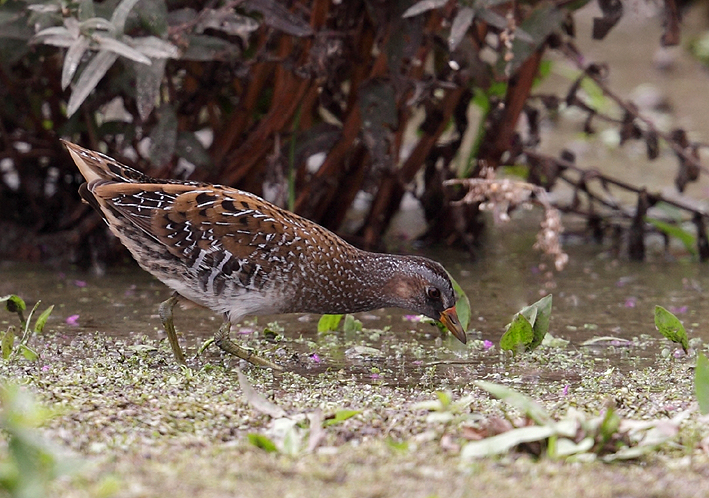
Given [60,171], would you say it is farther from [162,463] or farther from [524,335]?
[162,463]

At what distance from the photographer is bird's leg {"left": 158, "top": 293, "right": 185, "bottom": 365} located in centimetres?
397

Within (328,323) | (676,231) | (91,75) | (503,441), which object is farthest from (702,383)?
(676,231)

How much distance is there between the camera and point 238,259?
4.00m

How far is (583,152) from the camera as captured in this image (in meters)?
8.81

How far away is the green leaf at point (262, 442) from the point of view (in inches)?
106

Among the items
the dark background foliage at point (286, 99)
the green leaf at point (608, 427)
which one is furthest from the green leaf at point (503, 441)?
the dark background foliage at point (286, 99)

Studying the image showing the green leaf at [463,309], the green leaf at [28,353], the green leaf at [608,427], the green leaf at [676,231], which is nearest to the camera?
the green leaf at [608,427]

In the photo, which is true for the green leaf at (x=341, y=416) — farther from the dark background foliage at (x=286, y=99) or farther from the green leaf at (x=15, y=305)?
the dark background foliage at (x=286, y=99)

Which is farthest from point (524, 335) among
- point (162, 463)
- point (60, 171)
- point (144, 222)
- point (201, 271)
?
point (60, 171)

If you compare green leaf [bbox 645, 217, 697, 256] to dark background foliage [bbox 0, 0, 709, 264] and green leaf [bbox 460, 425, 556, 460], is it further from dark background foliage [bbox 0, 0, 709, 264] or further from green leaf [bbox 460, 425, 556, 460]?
green leaf [bbox 460, 425, 556, 460]

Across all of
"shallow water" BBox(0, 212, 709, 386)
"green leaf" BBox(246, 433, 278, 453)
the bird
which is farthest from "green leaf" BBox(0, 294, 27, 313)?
"green leaf" BBox(246, 433, 278, 453)

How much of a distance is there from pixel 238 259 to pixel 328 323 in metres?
0.74

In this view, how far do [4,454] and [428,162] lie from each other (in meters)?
3.89

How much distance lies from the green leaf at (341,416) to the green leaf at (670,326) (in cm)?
162
